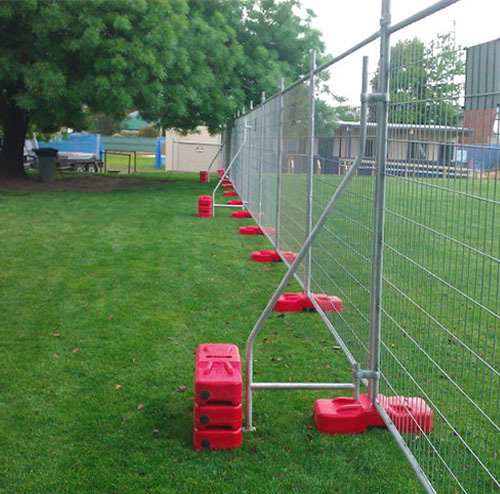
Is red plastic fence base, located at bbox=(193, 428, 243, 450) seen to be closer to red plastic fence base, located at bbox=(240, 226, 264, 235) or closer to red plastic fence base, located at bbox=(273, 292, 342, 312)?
red plastic fence base, located at bbox=(273, 292, 342, 312)

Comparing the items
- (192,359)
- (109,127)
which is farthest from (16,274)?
(109,127)

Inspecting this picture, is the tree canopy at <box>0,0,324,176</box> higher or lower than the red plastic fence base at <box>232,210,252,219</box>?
higher

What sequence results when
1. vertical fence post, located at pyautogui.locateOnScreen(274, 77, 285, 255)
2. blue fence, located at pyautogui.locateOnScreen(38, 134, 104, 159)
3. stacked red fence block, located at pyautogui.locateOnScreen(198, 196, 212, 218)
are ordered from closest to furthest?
vertical fence post, located at pyautogui.locateOnScreen(274, 77, 285, 255), stacked red fence block, located at pyautogui.locateOnScreen(198, 196, 212, 218), blue fence, located at pyautogui.locateOnScreen(38, 134, 104, 159)

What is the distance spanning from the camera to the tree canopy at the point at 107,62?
1769 centimetres

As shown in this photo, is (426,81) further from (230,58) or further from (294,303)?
(230,58)

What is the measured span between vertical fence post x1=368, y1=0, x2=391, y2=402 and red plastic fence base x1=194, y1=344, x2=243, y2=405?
77cm

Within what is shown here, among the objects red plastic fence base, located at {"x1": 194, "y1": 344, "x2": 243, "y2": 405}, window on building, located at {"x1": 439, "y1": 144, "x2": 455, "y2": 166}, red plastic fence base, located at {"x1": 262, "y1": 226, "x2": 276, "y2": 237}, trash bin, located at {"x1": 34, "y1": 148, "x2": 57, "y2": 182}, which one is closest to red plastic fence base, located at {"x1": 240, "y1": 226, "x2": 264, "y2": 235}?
red plastic fence base, located at {"x1": 262, "y1": 226, "x2": 276, "y2": 237}

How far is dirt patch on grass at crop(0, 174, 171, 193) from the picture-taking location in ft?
67.5

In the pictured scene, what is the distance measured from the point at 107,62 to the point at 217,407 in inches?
604

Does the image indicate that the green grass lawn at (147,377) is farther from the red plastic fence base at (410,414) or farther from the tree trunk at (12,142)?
the tree trunk at (12,142)

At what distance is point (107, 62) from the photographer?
58.6ft

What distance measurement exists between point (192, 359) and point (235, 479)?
1.87m

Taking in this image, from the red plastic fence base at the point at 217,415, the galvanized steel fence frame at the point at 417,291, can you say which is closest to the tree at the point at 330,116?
the galvanized steel fence frame at the point at 417,291

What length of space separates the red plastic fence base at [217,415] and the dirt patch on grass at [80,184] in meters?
17.1
